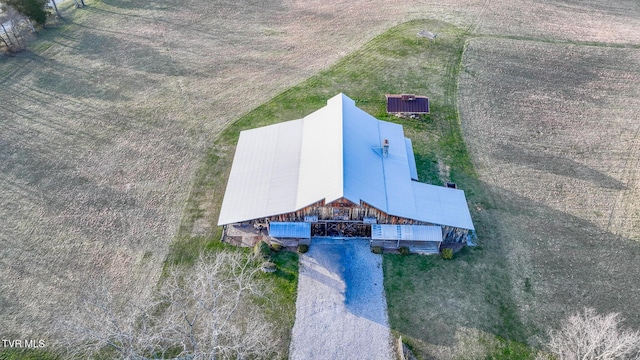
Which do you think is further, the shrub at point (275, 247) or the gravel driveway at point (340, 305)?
the shrub at point (275, 247)

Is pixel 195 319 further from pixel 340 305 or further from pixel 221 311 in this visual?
pixel 340 305

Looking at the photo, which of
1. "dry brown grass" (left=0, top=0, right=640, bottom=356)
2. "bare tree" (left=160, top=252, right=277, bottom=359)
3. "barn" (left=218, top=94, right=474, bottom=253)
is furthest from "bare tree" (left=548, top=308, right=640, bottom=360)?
"bare tree" (left=160, top=252, right=277, bottom=359)

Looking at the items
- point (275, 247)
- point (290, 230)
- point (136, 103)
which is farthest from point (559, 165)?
point (136, 103)

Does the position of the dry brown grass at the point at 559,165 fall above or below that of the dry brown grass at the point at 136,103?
below

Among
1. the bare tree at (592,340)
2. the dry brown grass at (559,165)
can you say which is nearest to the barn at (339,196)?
the dry brown grass at (559,165)

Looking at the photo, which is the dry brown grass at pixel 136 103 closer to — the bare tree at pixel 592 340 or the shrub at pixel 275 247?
the bare tree at pixel 592 340

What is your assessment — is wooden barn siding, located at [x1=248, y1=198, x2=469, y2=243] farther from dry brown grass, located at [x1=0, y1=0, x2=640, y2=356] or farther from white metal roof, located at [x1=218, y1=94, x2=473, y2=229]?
dry brown grass, located at [x1=0, y1=0, x2=640, y2=356]

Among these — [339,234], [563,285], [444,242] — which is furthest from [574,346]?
[339,234]
